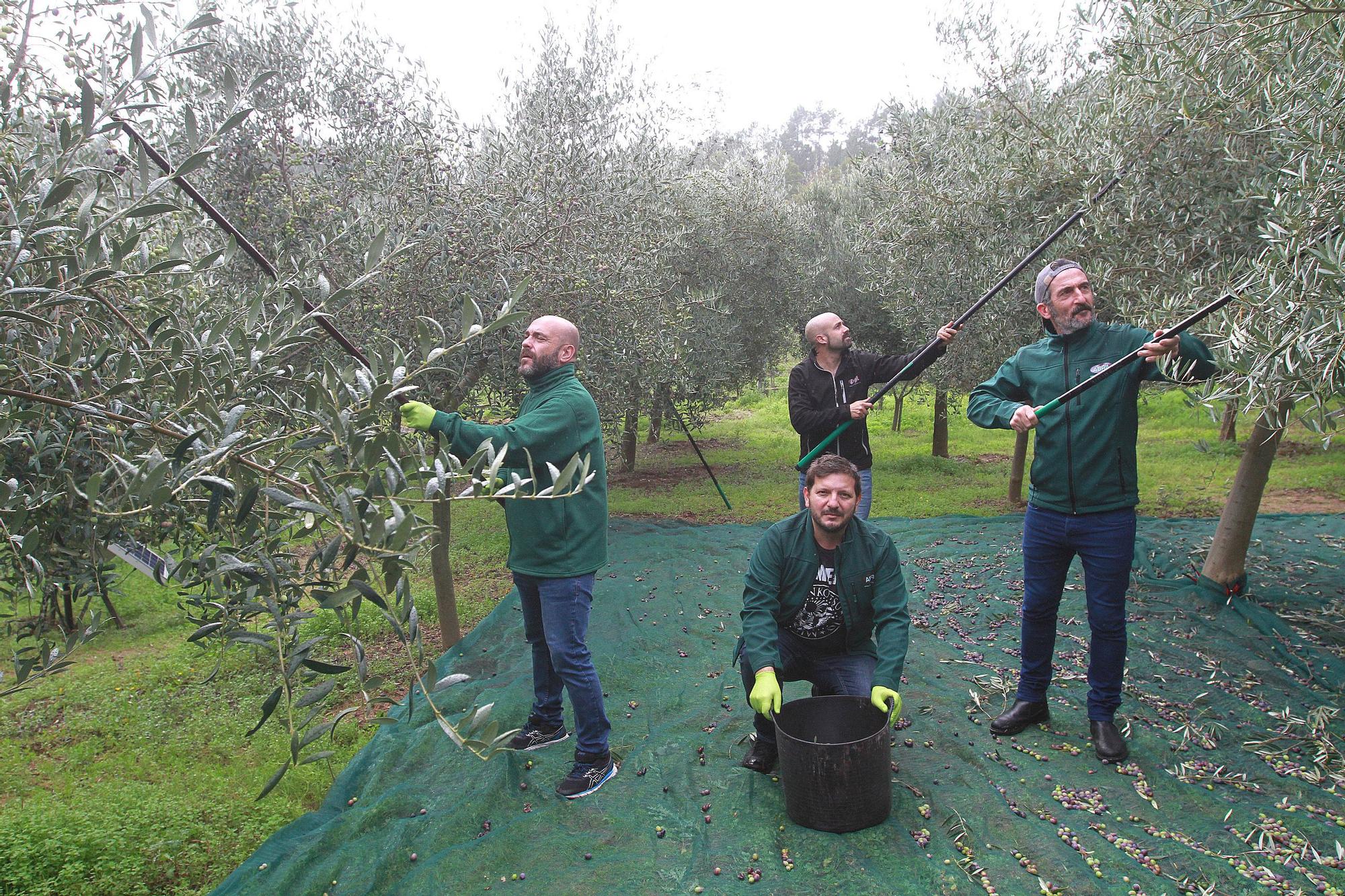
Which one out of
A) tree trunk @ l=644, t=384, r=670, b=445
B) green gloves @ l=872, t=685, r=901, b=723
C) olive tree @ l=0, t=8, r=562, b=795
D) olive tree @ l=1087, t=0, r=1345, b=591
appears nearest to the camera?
olive tree @ l=0, t=8, r=562, b=795

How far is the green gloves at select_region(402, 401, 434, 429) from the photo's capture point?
3461 mm

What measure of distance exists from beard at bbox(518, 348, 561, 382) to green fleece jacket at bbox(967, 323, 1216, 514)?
215cm

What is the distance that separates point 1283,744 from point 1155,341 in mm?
2307

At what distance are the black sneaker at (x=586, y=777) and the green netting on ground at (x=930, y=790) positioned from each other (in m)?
0.05

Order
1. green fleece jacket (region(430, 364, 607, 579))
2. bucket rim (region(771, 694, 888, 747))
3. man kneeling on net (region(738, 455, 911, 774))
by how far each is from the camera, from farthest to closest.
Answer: green fleece jacket (region(430, 364, 607, 579)) < man kneeling on net (region(738, 455, 911, 774)) < bucket rim (region(771, 694, 888, 747))

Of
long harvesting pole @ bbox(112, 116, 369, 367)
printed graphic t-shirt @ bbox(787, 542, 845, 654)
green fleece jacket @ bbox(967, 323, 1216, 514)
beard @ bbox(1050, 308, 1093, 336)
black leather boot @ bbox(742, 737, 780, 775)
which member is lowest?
black leather boot @ bbox(742, 737, 780, 775)

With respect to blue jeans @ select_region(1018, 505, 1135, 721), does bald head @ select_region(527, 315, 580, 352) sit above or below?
above

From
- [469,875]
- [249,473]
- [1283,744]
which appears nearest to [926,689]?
[1283,744]

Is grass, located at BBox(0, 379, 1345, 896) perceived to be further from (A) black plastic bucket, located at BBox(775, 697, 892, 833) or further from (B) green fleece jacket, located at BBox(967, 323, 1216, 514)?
(A) black plastic bucket, located at BBox(775, 697, 892, 833)

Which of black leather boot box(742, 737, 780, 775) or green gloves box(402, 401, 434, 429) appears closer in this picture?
green gloves box(402, 401, 434, 429)

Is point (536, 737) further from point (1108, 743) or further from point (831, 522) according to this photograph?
point (1108, 743)

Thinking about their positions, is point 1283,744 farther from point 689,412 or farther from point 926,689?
point 689,412

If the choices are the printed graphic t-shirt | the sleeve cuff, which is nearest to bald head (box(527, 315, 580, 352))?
the sleeve cuff

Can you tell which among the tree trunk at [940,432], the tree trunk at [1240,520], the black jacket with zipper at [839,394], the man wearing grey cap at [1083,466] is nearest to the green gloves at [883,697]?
the man wearing grey cap at [1083,466]
